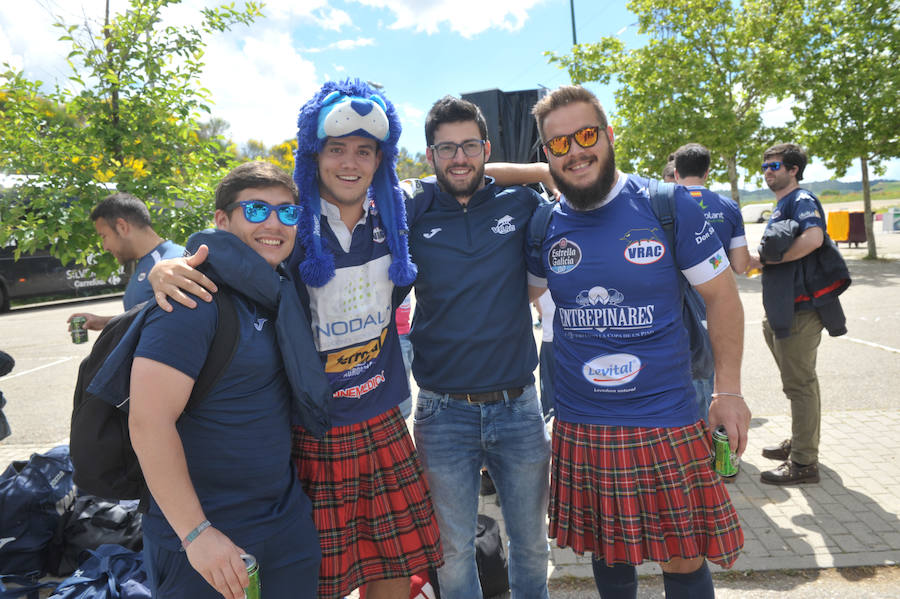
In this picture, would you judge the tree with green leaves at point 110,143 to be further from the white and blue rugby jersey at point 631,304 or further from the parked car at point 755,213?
the parked car at point 755,213

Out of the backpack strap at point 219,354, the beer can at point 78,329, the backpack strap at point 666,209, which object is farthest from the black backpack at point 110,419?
the beer can at point 78,329

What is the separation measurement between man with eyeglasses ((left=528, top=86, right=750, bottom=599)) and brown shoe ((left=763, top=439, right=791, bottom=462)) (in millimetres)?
2708

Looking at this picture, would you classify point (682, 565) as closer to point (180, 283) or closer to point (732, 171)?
point (180, 283)

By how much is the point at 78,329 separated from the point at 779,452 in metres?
5.73

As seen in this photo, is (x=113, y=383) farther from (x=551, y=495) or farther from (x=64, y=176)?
(x=64, y=176)

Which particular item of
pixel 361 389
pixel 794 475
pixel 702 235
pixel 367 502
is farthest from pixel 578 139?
pixel 794 475

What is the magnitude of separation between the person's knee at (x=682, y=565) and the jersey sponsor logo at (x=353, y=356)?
1410 mm

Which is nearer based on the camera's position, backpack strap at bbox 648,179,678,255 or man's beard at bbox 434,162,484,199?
backpack strap at bbox 648,179,678,255

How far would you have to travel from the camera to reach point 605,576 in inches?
87.2

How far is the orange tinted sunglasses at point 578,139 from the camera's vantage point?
2156 millimetres

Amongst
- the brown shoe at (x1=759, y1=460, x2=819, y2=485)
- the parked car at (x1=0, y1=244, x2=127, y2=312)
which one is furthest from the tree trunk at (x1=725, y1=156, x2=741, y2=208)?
the parked car at (x1=0, y1=244, x2=127, y2=312)

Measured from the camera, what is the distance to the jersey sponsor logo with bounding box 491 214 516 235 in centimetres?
234

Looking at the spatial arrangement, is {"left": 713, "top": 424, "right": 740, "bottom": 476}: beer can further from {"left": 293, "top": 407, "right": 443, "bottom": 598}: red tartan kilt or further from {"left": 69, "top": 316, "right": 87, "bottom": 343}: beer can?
{"left": 69, "top": 316, "right": 87, "bottom": 343}: beer can

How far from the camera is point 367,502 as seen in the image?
215cm
